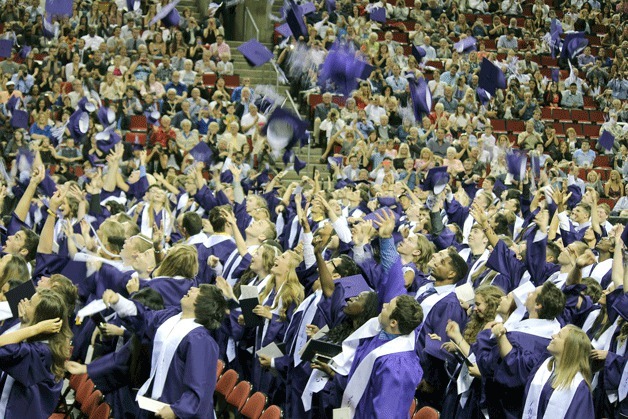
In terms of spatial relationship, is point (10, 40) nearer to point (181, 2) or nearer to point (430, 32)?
point (181, 2)

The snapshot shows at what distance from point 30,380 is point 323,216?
5051 millimetres

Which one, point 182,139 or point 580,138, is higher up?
point 182,139

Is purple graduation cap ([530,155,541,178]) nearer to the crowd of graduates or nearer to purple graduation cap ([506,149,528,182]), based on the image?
the crowd of graduates

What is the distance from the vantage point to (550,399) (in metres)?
5.27

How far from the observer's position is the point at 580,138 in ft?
62.3

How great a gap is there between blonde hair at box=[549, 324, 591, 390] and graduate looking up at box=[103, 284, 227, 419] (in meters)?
1.84

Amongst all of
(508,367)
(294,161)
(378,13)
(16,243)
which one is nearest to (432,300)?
(508,367)

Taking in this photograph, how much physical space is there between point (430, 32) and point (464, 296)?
14271 mm

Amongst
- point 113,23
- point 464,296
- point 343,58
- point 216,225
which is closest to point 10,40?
point 113,23

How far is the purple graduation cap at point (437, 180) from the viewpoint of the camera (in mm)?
12117

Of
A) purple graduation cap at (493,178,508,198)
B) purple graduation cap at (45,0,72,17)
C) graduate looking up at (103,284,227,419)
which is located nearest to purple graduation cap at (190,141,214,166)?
purple graduation cap at (45,0,72,17)

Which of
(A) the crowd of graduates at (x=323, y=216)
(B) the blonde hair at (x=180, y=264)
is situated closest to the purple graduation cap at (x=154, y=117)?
(A) the crowd of graduates at (x=323, y=216)

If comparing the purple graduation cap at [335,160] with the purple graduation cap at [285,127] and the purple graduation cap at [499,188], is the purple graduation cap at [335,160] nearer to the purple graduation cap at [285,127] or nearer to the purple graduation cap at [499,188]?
the purple graduation cap at [499,188]

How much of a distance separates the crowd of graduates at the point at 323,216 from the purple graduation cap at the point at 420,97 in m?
0.11
